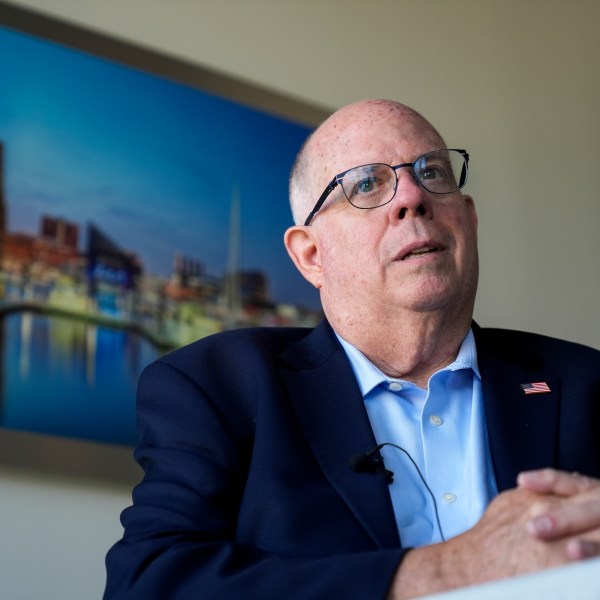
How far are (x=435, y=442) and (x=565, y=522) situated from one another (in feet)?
1.49

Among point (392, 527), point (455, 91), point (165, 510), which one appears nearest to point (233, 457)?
point (165, 510)

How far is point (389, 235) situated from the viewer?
5.31ft

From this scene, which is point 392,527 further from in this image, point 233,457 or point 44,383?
point 44,383

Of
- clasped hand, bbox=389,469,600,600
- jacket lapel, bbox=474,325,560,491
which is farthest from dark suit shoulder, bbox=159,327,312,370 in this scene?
clasped hand, bbox=389,469,600,600

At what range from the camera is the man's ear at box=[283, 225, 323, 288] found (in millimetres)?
1840

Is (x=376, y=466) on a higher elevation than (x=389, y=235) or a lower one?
lower

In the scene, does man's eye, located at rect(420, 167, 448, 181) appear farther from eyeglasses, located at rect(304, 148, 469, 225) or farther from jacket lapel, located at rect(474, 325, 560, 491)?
jacket lapel, located at rect(474, 325, 560, 491)

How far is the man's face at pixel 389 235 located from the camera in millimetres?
1592

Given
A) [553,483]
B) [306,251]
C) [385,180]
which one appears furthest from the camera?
[306,251]

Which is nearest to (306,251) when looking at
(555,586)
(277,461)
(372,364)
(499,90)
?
(372,364)

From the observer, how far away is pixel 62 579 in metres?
2.15

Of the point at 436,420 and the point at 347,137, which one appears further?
the point at 347,137

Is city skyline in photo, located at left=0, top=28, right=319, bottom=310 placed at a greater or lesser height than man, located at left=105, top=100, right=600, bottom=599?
greater

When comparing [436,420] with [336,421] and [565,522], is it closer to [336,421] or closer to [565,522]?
[336,421]
